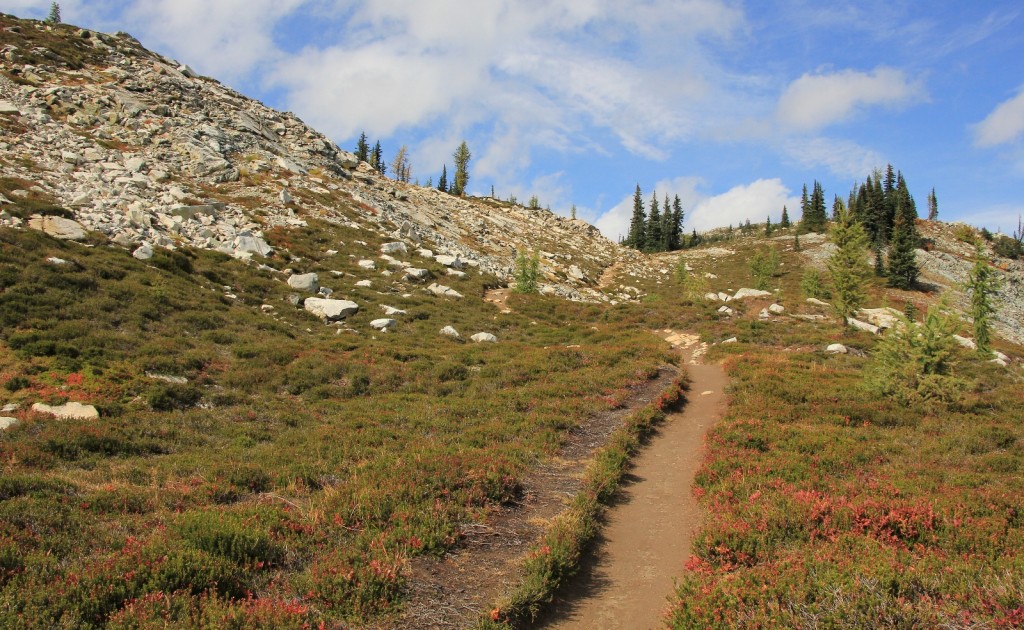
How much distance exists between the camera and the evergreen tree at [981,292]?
1107 inches

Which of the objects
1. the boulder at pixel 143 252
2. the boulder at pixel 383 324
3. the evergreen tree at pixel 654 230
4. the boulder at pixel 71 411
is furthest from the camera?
the evergreen tree at pixel 654 230

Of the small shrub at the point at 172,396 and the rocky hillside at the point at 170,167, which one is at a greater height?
the rocky hillside at the point at 170,167

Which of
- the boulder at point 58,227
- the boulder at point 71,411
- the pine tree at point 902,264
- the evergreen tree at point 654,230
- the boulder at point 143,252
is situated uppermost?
the evergreen tree at point 654,230

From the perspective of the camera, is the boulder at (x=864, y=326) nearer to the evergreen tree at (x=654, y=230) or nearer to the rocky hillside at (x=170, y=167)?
the rocky hillside at (x=170, y=167)

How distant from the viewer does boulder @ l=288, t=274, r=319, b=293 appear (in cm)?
3212

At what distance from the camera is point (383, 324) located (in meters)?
28.8

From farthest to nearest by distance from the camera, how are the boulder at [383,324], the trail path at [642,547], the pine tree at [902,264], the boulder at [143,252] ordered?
the pine tree at [902,264] < the boulder at [383,324] < the boulder at [143,252] < the trail path at [642,547]

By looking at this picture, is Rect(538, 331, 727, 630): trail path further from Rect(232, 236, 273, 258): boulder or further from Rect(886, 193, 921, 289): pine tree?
Rect(886, 193, 921, 289): pine tree

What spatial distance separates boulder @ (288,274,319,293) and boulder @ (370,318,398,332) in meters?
6.25

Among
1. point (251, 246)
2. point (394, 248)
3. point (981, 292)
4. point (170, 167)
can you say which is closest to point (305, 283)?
point (251, 246)

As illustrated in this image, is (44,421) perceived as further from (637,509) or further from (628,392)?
(628,392)

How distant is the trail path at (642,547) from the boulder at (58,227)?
30.7m

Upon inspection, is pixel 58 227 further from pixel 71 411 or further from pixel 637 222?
pixel 637 222

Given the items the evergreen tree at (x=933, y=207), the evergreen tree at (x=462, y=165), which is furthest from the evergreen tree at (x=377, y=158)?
the evergreen tree at (x=933, y=207)
